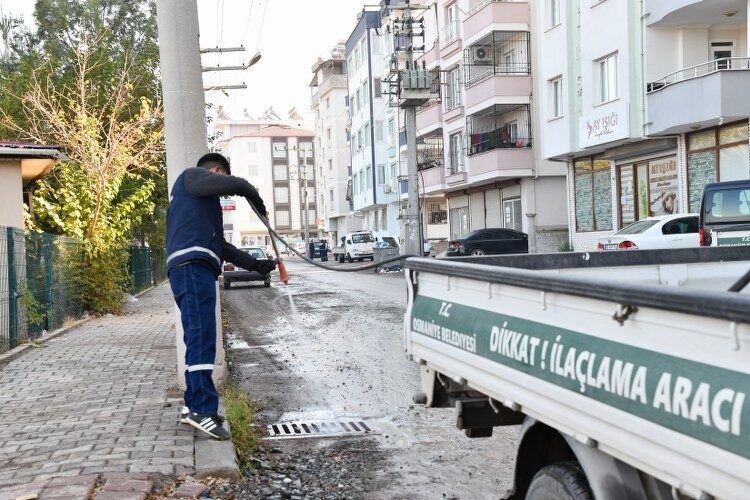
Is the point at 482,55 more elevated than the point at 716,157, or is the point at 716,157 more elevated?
the point at 482,55

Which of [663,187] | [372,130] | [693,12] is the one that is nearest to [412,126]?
[663,187]

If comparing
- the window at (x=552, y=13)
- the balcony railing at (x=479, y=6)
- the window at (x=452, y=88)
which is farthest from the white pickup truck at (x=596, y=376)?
the window at (x=452, y=88)

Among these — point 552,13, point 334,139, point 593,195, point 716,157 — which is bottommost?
point 593,195

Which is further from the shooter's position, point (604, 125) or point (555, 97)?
point (555, 97)

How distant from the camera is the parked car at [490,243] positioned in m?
32.6

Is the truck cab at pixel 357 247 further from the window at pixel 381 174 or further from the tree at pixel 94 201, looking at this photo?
the tree at pixel 94 201

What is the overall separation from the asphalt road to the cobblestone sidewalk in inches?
38.9

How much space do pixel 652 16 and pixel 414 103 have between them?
10.4 metres

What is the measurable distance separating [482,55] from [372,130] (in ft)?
89.3

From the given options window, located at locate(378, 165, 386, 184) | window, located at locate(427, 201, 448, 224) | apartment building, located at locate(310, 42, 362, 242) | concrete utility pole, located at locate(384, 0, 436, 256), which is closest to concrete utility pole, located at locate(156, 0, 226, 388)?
concrete utility pole, located at locate(384, 0, 436, 256)

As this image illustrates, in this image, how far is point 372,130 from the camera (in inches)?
2606

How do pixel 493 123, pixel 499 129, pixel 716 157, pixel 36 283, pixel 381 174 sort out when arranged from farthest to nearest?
pixel 381 174, pixel 493 123, pixel 499 129, pixel 716 157, pixel 36 283

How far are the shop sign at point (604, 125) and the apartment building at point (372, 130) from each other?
99.9 feet

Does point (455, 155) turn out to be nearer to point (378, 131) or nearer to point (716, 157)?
point (716, 157)
